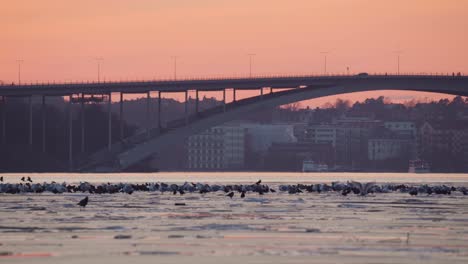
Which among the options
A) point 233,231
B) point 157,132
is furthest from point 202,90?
point 233,231

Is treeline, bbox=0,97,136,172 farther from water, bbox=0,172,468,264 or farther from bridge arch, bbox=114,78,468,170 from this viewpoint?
water, bbox=0,172,468,264

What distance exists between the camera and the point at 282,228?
1810 inches

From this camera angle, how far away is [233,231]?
44.5 m

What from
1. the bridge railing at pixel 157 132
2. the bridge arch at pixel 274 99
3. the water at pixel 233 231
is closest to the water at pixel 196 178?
the bridge arch at pixel 274 99

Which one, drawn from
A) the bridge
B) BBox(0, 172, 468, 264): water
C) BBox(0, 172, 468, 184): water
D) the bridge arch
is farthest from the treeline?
BBox(0, 172, 468, 264): water

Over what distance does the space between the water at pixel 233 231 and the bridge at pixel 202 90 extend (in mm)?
94785

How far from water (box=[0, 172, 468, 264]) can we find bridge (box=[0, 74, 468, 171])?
94785 mm

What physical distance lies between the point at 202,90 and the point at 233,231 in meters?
128

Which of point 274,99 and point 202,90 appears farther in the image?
point 202,90

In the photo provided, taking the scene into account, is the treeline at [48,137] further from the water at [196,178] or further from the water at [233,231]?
the water at [233,231]

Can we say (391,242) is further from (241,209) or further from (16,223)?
(241,209)

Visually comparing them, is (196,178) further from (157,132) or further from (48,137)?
(48,137)

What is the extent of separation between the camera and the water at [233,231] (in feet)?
122

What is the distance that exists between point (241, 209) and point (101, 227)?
1159 centimetres
